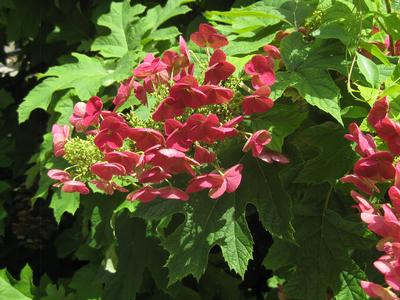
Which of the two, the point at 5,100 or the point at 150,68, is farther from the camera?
the point at 5,100

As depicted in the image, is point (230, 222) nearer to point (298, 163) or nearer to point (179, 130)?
point (298, 163)

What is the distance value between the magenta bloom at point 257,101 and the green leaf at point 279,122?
8 cm

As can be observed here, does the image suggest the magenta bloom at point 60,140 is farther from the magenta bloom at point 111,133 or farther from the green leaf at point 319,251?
the green leaf at point 319,251

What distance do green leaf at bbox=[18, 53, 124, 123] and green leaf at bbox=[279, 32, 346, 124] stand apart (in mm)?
711

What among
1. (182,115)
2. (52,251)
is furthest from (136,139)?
(52,251)

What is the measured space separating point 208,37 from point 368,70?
33 cm

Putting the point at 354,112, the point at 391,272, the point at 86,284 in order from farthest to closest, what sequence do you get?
the point at 86,284, the point at 354,112, the point at 391,272

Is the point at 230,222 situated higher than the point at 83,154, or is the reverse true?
the point at 83,154

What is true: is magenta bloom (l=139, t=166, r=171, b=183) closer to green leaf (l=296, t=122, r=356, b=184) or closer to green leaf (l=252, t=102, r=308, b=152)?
green leaf (l=252, t=102, r=308, b=152)

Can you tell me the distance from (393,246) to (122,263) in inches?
46.2

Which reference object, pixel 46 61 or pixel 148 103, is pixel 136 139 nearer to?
pixel 148 103

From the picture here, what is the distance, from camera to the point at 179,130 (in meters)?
1.21

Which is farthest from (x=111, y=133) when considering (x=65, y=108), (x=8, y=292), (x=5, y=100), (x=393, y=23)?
(x=5, y=100)

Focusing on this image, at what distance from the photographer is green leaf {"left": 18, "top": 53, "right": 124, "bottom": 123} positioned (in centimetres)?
204
